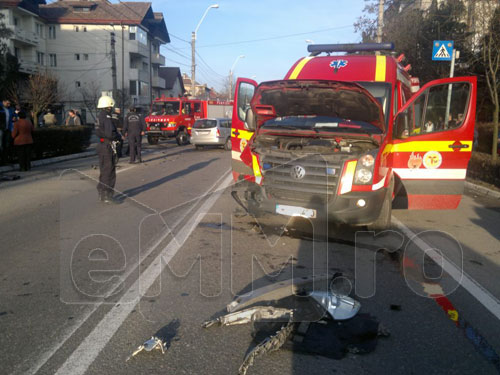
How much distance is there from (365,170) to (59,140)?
47.6 ft

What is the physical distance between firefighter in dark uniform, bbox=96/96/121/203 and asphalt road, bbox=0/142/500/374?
1.22 ft

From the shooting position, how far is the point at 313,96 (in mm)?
7305

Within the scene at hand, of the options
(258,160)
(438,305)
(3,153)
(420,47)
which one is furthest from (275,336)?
(420,47)

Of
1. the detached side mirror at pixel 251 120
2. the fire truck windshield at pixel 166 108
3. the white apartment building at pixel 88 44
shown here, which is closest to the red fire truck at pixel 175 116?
the fire truck windshield at pixel 166 108

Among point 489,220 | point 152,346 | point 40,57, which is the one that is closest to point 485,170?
point 489,220

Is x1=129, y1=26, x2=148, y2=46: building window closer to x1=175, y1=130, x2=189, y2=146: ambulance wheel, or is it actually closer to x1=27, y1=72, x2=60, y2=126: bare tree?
x1=27, y1=72, x2=60, y2=126: bare tree

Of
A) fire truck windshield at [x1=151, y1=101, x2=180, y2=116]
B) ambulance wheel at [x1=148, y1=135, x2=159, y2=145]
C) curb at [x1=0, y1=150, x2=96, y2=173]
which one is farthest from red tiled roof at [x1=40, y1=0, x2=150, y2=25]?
curb at [x1=0, y1=150, x2=96, y2=173]

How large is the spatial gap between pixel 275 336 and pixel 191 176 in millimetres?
10403

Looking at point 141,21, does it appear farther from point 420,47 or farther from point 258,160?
point 258,160

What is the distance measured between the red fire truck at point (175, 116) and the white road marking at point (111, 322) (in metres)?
20.6

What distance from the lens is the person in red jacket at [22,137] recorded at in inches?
501

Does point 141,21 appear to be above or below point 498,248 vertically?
above

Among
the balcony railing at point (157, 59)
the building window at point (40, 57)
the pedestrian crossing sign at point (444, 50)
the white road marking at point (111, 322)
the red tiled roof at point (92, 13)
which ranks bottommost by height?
the white road marking at point (111, 322)

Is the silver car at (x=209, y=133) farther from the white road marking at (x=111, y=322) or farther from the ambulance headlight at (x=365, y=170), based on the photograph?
the ambulance headlight at (x=365, y=170)
